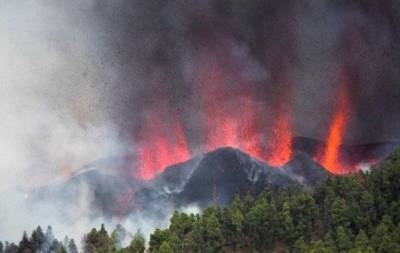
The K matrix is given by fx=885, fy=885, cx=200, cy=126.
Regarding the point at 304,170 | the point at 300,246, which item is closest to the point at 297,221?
the point at 300,246

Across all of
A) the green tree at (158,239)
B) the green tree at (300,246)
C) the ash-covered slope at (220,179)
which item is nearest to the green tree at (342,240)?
the green tree at (300,246)

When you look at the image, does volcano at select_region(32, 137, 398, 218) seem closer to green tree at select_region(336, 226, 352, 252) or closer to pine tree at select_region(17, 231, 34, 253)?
pine tree at select_region(17, 231, 34, 253)

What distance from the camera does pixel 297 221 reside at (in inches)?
2768

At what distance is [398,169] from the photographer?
230ft

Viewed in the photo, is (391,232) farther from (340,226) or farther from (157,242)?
(157,242)

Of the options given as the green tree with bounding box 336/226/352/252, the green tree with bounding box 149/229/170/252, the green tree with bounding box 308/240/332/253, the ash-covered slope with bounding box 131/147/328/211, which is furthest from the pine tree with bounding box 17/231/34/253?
the green tree with bounding box 336/226/352/252

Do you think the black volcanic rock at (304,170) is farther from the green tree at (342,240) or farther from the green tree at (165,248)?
the green tree at (165,248)

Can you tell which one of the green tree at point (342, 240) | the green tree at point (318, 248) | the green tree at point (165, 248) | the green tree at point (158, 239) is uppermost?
the green tree at point (158, 239)

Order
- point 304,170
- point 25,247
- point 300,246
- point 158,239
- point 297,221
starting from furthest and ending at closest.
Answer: point 304,170 → point 25,247 → point 297,221 → point 158,239 → point 300,246

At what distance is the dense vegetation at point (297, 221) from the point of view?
67.2 m

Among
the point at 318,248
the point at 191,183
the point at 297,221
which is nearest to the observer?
the point at 318,248

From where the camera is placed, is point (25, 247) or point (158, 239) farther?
point (25, 247)

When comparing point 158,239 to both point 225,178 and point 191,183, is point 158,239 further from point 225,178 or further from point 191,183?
point 191,183

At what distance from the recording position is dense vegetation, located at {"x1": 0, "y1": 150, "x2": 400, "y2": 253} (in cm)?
6719
